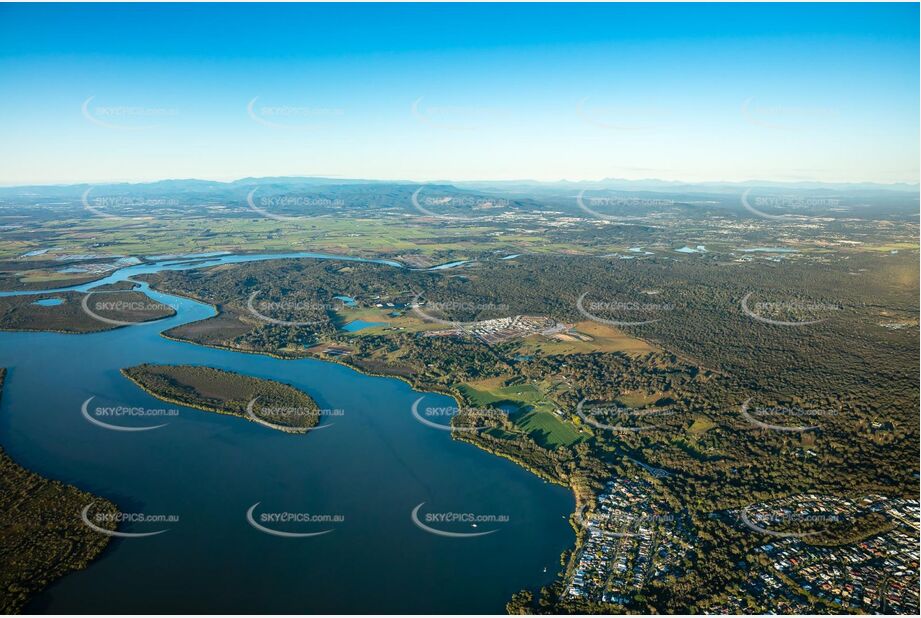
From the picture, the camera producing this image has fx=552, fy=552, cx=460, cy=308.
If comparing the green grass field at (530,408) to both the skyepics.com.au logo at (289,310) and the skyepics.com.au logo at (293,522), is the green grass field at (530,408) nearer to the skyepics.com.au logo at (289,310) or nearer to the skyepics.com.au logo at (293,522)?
the skyepics.com.au logo at (293,522)

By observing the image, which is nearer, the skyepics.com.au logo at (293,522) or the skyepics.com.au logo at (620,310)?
the skyepics.com.au logo at (293,522)

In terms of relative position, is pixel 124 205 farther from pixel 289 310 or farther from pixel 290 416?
pixel 290 416

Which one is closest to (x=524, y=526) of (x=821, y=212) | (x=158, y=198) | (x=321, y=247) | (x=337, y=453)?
(x=337, y=453)

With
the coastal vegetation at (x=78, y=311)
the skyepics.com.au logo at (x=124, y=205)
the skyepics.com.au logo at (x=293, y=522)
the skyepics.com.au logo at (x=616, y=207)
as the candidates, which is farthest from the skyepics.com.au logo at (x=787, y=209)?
the skyepics.com.au logo at (x=124, y=205)

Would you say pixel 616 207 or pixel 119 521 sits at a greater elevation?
pixel 616 207

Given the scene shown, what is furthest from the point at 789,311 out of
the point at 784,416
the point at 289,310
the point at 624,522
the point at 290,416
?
the point at 289,310

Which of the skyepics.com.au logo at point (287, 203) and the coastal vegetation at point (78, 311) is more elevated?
the skyepics.com.au logo at point (287, 203)

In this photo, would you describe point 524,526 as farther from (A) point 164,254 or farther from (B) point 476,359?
(A) point 164,254

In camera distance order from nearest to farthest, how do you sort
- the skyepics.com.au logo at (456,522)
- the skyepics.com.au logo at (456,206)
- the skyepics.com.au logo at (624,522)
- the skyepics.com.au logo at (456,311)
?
the skyepics.com.au logo at (624,522)
the skyepics.com.au logo at (456,522)
the skyepics.com.au logo at (456,311)
the skyepics.com.au logo at (456,206)
